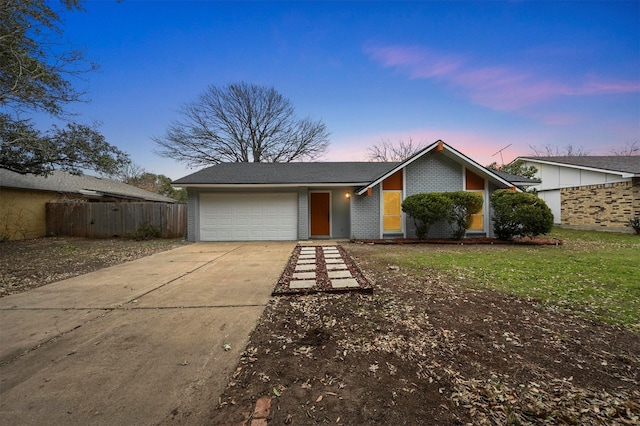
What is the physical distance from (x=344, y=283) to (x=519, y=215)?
8000 mm

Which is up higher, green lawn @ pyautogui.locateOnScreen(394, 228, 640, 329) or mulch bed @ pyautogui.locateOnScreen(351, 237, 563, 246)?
mulch bed @ pyautogui.locateOnScreen(351, 237, 563, 246)

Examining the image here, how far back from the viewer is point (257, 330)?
2857 millimetres

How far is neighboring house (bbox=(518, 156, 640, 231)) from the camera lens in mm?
11883

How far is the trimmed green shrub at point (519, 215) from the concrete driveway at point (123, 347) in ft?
29.3

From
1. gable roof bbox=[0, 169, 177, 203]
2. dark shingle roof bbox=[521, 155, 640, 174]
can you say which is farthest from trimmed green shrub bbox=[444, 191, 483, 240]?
gable roof bbox=[0, 169, 177, 203]

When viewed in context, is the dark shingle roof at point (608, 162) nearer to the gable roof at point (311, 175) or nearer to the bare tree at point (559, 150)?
the gable roof at point (311, 175)

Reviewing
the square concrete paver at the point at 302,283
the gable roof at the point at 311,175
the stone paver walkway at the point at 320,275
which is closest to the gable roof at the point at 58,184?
the gable roof at the point at 311,175

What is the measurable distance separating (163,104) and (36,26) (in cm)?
906

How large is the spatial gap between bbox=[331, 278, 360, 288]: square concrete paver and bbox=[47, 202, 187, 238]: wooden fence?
431 inches

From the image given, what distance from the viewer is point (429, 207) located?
9.38m

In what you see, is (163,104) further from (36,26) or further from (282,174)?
(282,174)

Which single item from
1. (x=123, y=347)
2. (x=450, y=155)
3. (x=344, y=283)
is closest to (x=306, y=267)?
(x=344, y=283)

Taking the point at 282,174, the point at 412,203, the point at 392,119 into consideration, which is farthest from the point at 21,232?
the point at 392,119

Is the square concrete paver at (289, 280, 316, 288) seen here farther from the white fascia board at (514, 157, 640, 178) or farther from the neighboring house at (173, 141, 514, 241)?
the white fascia board at (514, 157, 640, 178)
